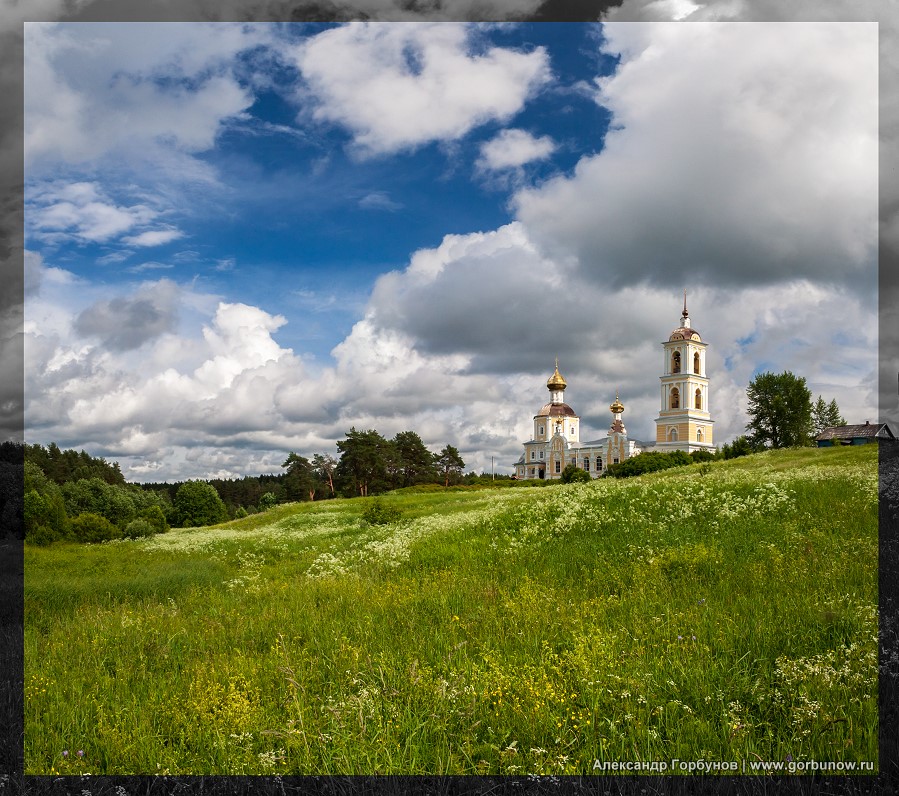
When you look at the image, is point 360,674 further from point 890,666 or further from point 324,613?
point 890,666

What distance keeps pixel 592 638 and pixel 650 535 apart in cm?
628

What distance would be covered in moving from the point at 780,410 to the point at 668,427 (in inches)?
1804

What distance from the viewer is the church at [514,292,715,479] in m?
112

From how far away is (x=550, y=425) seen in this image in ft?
458

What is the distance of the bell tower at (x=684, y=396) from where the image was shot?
111500 mm

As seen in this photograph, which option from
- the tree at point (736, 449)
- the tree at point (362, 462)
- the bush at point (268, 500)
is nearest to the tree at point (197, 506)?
the bush at point (268, 500)

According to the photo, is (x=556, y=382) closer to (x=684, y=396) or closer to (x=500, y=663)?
(x=684, y=396)

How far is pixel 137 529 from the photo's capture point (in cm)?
3628

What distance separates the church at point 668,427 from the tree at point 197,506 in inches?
2627

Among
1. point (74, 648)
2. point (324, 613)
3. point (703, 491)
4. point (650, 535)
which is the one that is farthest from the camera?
point (703, 491)

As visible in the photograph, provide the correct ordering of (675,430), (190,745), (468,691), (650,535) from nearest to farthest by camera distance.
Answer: (190,745) → (468,691) → (650,535) → (675,430)

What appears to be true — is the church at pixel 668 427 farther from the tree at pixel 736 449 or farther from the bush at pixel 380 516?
the bush at pixel 380 516

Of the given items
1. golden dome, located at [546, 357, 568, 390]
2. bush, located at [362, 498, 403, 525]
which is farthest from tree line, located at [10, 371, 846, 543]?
golden dome, located at [546, 357, 568, 390]

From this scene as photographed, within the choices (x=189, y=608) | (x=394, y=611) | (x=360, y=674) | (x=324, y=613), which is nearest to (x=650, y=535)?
(x=394, y=611)
